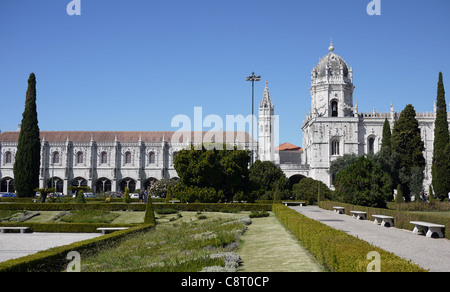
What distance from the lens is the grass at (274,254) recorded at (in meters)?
9.84

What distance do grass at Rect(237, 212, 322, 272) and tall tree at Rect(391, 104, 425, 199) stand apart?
32.7 meters

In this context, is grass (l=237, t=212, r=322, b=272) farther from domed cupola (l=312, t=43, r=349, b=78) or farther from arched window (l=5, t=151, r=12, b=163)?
arched window (l=5, t=151, r=12, b=163)

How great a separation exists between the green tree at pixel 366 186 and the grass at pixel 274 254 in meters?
14.5

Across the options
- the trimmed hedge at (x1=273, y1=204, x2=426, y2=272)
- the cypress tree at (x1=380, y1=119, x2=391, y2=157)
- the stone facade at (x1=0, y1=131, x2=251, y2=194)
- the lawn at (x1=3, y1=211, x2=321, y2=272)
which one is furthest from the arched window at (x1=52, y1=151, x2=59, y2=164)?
the trimmed hedge at (x1=273, y1=204, x2=426, y2=272)

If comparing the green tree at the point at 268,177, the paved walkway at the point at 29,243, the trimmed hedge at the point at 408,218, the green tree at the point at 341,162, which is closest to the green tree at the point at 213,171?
the green tree at the point at 268,177

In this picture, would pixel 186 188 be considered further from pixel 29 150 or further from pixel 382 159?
pixel 382 159

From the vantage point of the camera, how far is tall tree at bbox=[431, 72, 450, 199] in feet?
131

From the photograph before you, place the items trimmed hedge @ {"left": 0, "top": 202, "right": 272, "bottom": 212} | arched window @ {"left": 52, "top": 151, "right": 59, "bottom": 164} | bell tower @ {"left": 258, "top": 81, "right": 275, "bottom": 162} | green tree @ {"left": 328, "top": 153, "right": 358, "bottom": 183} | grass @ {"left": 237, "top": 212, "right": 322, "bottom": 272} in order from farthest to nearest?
1. arched window @ {"left": 52, "top": 151, "right": 59, "bottom": 164}
2. bell tower @ {"left": 258, "top": 81, "right": 275, "bottom": 162}
3. green tree @ {"left": 328, "top": 153, "right": 358, "bottom": 183}
4. trimmed hedge @ {"left": 0, "top": 202, "right": 272, "bottom": 212}
5. grass @ {"left": 237, "top": 212, "right": 322, "bottom": 272}

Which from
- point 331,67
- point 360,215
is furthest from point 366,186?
point 331,67

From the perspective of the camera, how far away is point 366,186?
3009cm

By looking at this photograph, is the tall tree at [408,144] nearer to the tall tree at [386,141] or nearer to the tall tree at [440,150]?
the tall tree at [386,141]

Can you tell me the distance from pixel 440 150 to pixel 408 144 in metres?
3.67

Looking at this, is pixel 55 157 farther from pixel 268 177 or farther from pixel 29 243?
pixel 29 243

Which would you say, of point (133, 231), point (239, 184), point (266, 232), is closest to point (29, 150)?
point (239, 184)
